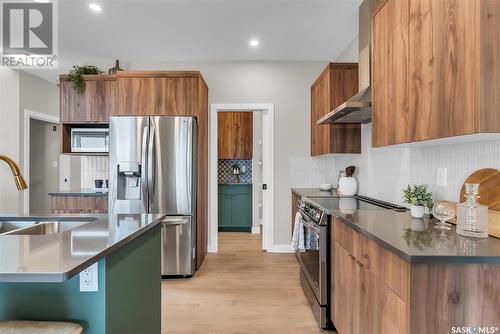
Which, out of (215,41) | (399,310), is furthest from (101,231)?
(215,41)

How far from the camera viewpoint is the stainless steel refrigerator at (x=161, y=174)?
339 centimetres

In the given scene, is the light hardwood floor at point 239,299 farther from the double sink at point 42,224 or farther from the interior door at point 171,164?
the double sink at point 42,224

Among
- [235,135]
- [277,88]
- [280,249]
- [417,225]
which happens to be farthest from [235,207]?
[417,225]

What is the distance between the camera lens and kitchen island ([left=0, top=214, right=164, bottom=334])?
3.40ft

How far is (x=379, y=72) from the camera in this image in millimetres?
2086

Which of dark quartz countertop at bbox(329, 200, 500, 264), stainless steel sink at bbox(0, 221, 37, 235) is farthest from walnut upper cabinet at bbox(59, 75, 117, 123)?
dark quartz countertop at bbox(329, 200, 500, 264)

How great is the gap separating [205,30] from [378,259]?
2.97 m

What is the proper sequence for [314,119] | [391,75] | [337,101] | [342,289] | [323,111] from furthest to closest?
[314,119] < [323,111] < [337,101] < [342,289] < [391,75]

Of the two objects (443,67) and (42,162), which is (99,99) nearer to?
(42,162)

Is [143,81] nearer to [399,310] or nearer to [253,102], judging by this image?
[253,102]

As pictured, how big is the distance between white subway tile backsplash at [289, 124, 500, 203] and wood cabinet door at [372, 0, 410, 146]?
0.36 meters

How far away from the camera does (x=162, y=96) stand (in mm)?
3576

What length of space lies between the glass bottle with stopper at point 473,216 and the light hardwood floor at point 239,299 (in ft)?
4.68

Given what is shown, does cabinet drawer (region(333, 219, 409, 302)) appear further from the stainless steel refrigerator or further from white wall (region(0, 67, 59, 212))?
white wall (region(0, 67, 59, 212))
